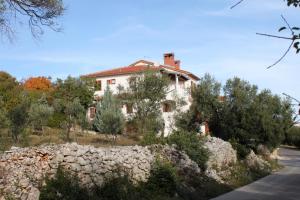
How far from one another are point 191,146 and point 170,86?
2679 centimetres

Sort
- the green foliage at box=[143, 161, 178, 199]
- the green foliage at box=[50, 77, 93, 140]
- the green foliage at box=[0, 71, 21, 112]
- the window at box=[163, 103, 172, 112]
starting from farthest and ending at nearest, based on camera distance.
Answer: the window at box=[163, 103, 172, 112] → the green foliage at box=[0, 71, 21, 112] → the green foliage at box=[50, 77, 93, 140] → the green foliage at box=[143, 161, 178, 199]

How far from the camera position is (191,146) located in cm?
2275

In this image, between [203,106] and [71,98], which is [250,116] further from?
[71,98]

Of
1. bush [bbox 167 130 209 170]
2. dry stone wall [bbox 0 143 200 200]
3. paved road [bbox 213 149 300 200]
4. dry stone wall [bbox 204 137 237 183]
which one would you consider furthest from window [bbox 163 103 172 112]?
dry stone wall [bbox 0 143 200 200]

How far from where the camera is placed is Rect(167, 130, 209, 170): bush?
22141 millimetres

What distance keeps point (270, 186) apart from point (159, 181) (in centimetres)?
729

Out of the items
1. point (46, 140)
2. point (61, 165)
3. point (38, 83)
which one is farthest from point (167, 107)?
point (61, 165)

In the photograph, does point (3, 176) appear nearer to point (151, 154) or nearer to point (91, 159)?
point (91, 159)

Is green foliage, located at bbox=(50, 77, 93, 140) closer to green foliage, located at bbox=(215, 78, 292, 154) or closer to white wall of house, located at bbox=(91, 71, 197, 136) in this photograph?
white wall of house, located at bbox=(91, 71, 197, 136)

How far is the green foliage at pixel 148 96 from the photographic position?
136 ft

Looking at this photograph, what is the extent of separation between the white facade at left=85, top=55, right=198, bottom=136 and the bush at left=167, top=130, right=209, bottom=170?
19911 mm

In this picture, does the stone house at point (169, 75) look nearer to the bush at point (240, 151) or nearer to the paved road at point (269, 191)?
the bush at point (240, 151)

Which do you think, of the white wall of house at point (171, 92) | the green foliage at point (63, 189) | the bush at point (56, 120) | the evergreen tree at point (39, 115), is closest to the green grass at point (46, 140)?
the evergreen tree at point (39, 115)

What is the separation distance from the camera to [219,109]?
130 feet
